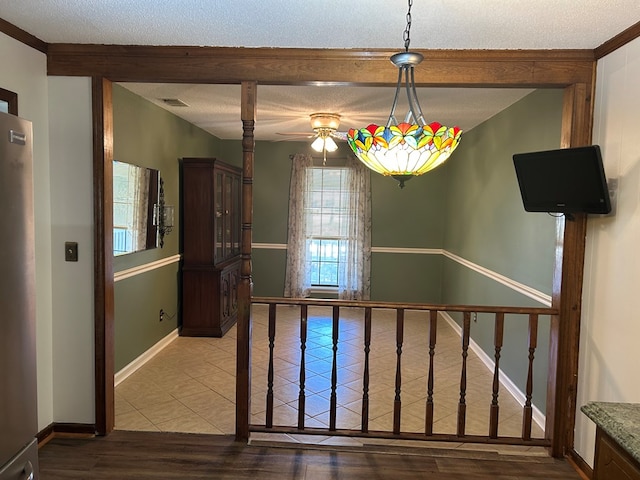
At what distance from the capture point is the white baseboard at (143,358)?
3674 millimetres

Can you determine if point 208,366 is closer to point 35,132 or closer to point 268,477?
point 268,477

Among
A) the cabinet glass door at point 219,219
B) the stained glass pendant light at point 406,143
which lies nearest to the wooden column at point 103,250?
the stained glass pendant light at point 406,143

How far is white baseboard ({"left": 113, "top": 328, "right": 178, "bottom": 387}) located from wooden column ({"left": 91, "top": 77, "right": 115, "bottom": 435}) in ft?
3.11

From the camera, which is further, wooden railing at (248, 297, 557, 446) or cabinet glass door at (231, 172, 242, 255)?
cabinet glass door at (231, 172, 242, 255)

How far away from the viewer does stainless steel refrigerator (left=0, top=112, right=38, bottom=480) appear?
1.34 metres

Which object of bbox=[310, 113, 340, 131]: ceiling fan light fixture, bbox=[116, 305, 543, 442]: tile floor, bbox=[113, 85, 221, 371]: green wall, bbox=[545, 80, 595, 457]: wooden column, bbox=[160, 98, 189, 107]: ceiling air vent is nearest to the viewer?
bbox=[545, 80, 595, 457]: wooden column

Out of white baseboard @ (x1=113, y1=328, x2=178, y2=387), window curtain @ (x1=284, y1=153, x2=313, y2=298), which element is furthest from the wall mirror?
window curtain @ (x1=284, y1=153, x2=313, y2=298)

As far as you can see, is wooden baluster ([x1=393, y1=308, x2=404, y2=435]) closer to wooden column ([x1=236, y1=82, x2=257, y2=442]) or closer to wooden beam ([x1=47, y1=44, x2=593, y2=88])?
wooden column ([x1=236, y1=82, x2=257, y2=442])

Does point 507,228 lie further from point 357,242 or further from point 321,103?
point 357,242

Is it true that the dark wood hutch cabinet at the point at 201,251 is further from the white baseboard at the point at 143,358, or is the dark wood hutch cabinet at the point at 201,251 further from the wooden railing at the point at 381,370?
the wooden railing at the point at 381,370

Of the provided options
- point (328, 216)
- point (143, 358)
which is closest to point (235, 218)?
point (328, 216)

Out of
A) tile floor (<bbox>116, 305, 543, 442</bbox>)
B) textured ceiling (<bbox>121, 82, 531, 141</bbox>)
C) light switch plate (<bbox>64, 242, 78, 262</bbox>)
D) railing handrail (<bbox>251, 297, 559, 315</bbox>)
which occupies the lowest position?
tile floor (<bbox>116, 305, 543, 442</bbox>)

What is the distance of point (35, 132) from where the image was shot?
2.51m

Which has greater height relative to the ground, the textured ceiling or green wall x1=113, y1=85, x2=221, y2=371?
the textured ceiling
